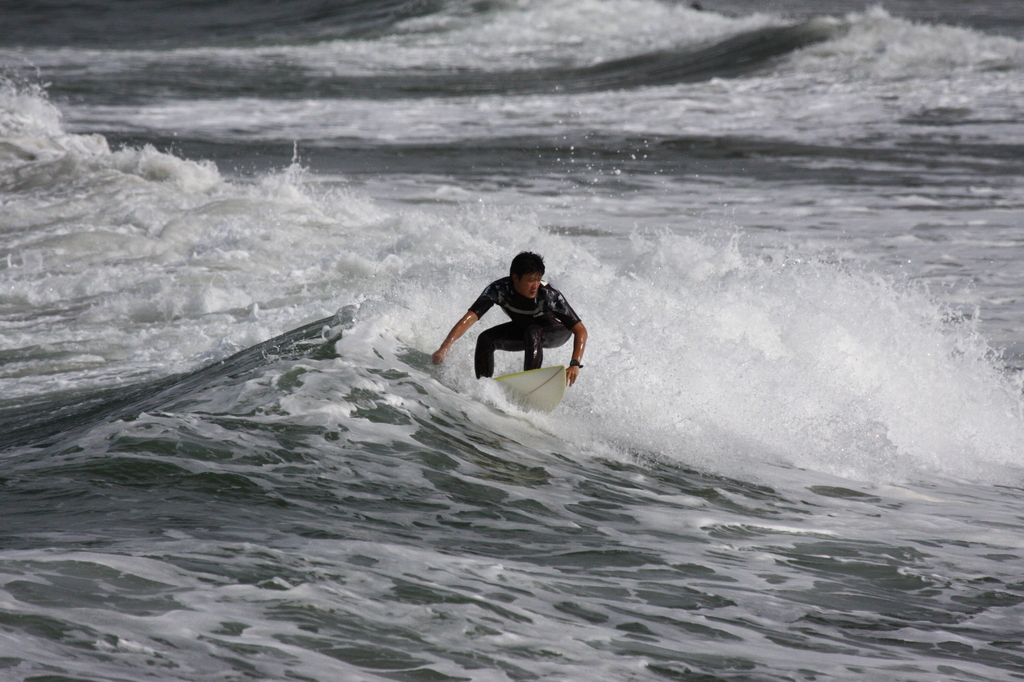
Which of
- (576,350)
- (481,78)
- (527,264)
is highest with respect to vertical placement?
(481,78)

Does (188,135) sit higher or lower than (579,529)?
higher

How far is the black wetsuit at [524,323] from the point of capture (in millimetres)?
7371

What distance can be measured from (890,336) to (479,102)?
1631cm

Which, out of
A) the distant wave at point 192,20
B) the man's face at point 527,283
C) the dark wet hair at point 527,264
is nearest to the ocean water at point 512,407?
the man's face at point 527,283

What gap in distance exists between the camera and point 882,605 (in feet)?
15.6

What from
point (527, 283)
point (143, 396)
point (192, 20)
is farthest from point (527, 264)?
point (192, 20)

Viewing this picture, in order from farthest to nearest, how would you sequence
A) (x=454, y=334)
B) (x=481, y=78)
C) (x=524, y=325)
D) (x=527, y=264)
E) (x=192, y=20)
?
(x=192, y=20) → (x=481, y=78) → (x=524, y=325) → (x=454, y=334) → (x=527, y=264)

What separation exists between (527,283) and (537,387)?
28.9 inches

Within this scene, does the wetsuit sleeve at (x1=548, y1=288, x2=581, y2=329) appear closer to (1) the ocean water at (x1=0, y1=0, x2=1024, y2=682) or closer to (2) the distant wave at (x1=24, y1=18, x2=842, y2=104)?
(1) the ocean water at (x1=0, y1=0, x2=1024, y2=682)

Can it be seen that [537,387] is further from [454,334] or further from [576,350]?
[454,334]

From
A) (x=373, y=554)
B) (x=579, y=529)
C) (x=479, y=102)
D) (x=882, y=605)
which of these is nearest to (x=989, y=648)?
(x=882, y=605)

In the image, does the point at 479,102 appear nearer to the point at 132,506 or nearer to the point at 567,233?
the point at 567,233

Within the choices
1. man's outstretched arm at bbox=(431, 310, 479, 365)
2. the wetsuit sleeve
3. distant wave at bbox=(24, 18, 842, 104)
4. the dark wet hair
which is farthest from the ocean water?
distant wave at bbox=(24, 18, 842, 104)

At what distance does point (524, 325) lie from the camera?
748 centimetres
